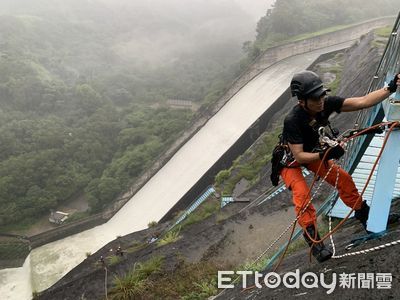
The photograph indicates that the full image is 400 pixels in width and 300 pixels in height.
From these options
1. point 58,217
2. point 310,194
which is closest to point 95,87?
point 58,217

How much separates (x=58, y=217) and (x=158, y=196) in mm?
10623

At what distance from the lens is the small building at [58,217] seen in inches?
1032

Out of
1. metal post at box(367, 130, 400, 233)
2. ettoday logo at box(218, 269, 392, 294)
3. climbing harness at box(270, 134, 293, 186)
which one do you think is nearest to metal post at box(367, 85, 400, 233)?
metal post at box(367, 130, 400, 233)

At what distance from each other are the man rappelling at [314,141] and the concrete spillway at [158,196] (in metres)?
15.1

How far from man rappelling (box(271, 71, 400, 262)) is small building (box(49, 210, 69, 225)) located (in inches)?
980

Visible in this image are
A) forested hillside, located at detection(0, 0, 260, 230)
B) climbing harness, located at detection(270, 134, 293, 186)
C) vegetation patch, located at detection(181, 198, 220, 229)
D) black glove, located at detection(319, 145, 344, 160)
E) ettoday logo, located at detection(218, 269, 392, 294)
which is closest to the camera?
ettoday logo, located at detection(218, 269, 392, 294)

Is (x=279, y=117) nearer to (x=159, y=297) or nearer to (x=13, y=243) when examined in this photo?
(x=159, y=297)

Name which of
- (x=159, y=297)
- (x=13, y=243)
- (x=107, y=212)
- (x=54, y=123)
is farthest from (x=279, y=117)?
(x=54, y=123)

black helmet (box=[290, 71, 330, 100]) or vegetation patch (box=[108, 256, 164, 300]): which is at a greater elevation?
black helmet (box=[290, 71, 330, 100])

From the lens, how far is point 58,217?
2667 cm

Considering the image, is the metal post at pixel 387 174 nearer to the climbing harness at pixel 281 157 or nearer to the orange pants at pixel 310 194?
the orange pants at pixel 310 194

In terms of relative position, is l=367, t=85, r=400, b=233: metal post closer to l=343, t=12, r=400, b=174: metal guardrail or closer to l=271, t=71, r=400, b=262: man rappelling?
l=271, t=71, r=400, b=262: man rappelling

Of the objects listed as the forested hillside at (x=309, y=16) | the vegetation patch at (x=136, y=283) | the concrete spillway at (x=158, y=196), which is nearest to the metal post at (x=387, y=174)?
the vegetation patch at (x=136, y=283)

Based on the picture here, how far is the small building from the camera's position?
2621 centimetres
